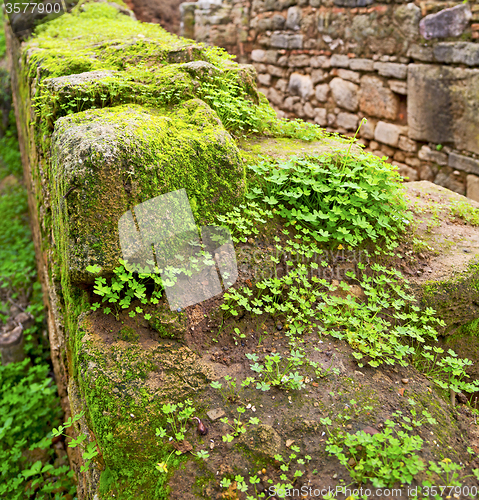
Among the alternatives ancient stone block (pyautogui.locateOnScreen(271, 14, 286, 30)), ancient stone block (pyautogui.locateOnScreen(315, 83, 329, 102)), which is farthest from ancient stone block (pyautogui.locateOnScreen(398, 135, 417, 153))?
ancient stone block (pyautogui.locateOnScreen(271, 14, 286, 30))

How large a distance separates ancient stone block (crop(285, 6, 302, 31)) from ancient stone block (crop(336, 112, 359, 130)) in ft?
6.18

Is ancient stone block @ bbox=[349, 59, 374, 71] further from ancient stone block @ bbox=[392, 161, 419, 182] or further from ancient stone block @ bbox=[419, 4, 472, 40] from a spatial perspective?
ancient stone block @ bbox=[392, 161, 419, 182]

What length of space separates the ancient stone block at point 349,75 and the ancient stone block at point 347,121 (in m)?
0.53

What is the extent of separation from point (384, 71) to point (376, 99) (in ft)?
1.30

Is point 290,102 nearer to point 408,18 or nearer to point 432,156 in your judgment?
point 408,18

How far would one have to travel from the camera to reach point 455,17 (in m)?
4.48

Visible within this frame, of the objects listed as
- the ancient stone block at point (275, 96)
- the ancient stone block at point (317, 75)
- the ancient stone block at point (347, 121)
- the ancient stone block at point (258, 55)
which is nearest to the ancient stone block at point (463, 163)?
the ancient stone block at point (347, 121)

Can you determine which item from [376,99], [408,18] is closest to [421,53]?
[408,18]

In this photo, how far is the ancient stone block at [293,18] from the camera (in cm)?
687

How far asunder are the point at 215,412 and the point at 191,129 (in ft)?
5.39

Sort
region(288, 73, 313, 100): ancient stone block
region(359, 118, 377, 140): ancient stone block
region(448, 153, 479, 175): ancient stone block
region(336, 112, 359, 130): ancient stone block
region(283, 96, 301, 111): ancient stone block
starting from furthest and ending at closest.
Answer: region(283, 96, 301, 111): ancient stone block, region(288, 73, 313, 100): ancient stone block, region(336, 112, 359, 130): ancient stone block, region(359, 118, 377, 140): ancient stone block, region(448, 153, 479, 175): ancient stone block

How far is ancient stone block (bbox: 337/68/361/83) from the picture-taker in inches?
239

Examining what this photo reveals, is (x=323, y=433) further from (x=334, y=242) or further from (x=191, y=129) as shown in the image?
(x=191, y=129)

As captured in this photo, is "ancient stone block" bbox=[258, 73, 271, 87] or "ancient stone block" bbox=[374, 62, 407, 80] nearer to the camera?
"ancient stone block" bbox=[374, 62, 407, 80]
